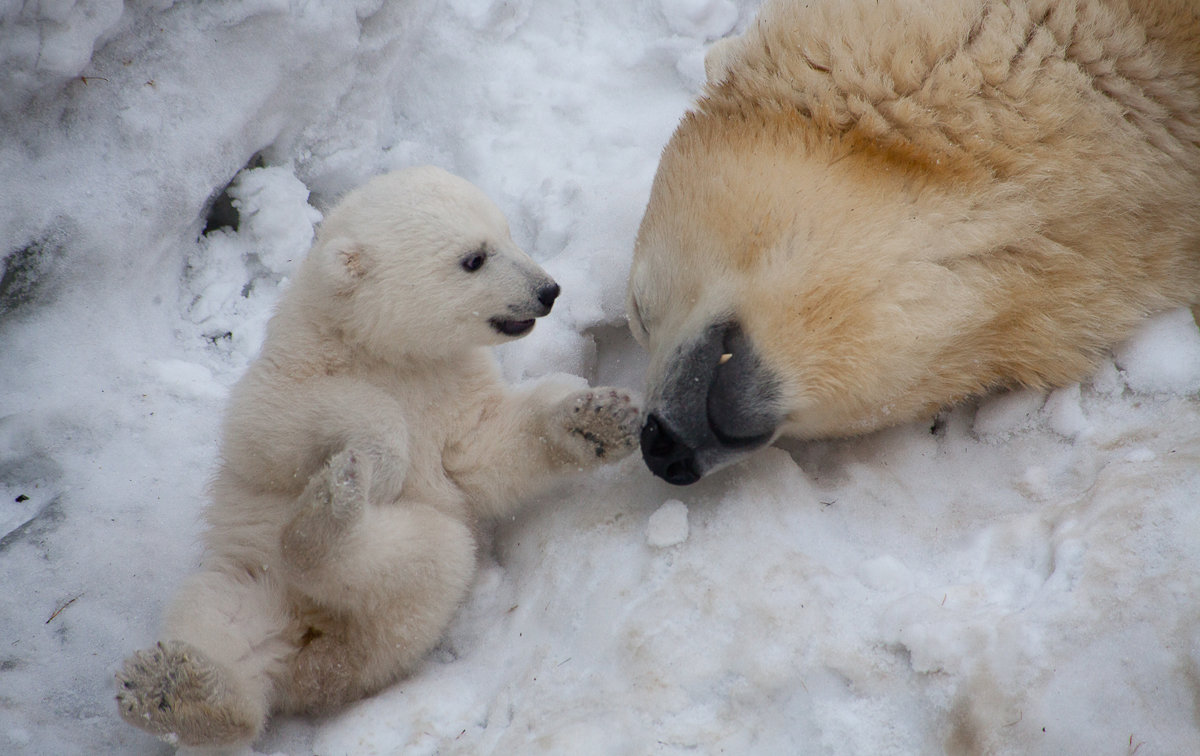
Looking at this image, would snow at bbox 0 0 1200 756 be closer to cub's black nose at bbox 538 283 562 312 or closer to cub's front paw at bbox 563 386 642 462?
cub's front paw at bbox 563 386 642 462

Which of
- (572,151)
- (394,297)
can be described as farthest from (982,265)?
(572,151)

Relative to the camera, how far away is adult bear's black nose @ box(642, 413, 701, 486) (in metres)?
2.21

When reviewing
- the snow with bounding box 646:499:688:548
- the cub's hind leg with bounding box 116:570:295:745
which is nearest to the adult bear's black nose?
the snow with bounding box 646:499:688:548

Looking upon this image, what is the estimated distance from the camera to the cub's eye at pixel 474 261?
2.49m

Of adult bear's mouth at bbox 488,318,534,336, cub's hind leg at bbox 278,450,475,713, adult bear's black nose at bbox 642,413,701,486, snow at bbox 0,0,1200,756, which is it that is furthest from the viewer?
adult bear's mouth at bbox 488,318,534,336

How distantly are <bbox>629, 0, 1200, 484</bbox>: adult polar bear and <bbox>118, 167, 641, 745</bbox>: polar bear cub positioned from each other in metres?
0.44

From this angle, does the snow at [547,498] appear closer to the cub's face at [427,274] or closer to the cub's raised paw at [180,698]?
the cub's raised paw at [180,698]

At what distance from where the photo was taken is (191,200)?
3.14 metres

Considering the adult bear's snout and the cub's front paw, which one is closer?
the adult bear's snout

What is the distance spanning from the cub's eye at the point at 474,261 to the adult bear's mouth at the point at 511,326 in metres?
0.15

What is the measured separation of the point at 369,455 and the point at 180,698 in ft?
2.25

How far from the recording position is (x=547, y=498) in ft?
8.92

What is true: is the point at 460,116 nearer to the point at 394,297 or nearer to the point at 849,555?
the point at 394,297

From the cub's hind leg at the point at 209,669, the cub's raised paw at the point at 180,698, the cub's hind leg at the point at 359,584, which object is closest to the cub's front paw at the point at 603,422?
the cub's hind leg at the point at 359,584
